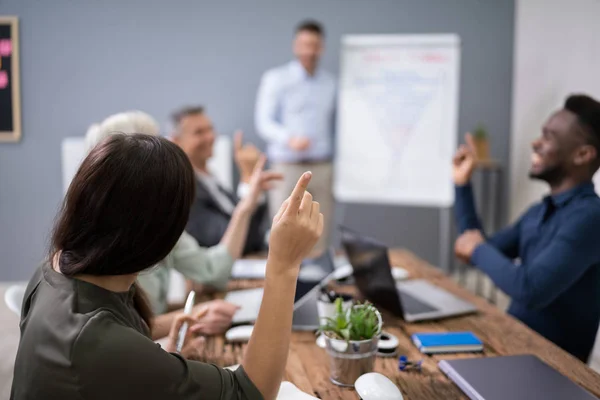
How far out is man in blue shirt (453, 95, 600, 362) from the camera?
1.37 meters

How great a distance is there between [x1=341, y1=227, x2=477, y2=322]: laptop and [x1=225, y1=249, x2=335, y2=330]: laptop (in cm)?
11

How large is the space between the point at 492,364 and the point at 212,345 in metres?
0.55

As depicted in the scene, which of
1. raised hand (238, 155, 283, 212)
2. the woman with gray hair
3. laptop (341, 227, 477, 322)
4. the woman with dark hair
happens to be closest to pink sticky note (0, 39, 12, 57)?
the woman with gray hair

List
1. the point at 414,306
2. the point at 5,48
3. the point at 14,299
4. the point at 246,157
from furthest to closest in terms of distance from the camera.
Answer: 1. the point at 5,48
2. the point at 246,157
3. the point at 414,306
4. the point at 14,299

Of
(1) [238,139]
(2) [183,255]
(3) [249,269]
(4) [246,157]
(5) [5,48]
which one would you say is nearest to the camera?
(2) [183,255]

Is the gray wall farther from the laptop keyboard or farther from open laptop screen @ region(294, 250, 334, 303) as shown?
the laptop keyboard

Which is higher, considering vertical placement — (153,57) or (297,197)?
(153,57)

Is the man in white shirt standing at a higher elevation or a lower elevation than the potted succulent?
higher

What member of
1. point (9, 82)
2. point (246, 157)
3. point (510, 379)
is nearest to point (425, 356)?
point (510, 379)

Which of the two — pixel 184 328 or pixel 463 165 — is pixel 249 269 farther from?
pixel 463 165

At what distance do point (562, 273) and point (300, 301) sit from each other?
649 millimetres

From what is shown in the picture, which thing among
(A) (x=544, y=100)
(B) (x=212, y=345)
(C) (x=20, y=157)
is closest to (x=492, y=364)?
(B) (x=212, y=345)

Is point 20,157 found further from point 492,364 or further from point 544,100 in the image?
point 492,364

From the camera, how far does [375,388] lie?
859 millimetres
